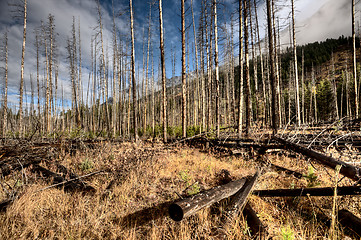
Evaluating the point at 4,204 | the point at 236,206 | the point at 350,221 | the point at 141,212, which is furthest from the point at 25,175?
the point at 350,221

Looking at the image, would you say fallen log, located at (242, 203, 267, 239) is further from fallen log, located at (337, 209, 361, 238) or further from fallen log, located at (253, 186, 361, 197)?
fallen log, located at (337, 209, 361, 238)

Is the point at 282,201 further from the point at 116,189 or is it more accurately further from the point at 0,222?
the point at 0,222

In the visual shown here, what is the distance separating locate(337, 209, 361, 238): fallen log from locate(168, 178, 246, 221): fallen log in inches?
53.9

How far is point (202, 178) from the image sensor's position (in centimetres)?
366

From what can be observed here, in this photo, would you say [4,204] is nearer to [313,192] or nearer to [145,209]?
[145,209]

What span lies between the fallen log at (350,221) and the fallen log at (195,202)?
1.37 metres

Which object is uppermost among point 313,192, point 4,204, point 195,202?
point 195,202

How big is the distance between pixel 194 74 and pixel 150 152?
15.3m

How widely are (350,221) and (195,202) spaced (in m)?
2.00

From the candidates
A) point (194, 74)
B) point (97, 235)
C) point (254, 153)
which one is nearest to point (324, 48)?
point (194, 74)

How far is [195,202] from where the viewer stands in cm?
179

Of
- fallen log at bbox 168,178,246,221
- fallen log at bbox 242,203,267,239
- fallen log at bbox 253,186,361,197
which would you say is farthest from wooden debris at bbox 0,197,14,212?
fallen log at bbox 253,186,361,197

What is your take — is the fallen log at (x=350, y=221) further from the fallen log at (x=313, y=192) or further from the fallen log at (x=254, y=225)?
the fallen log at (x=254, y=225)

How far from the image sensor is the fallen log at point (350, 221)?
5.59ft
